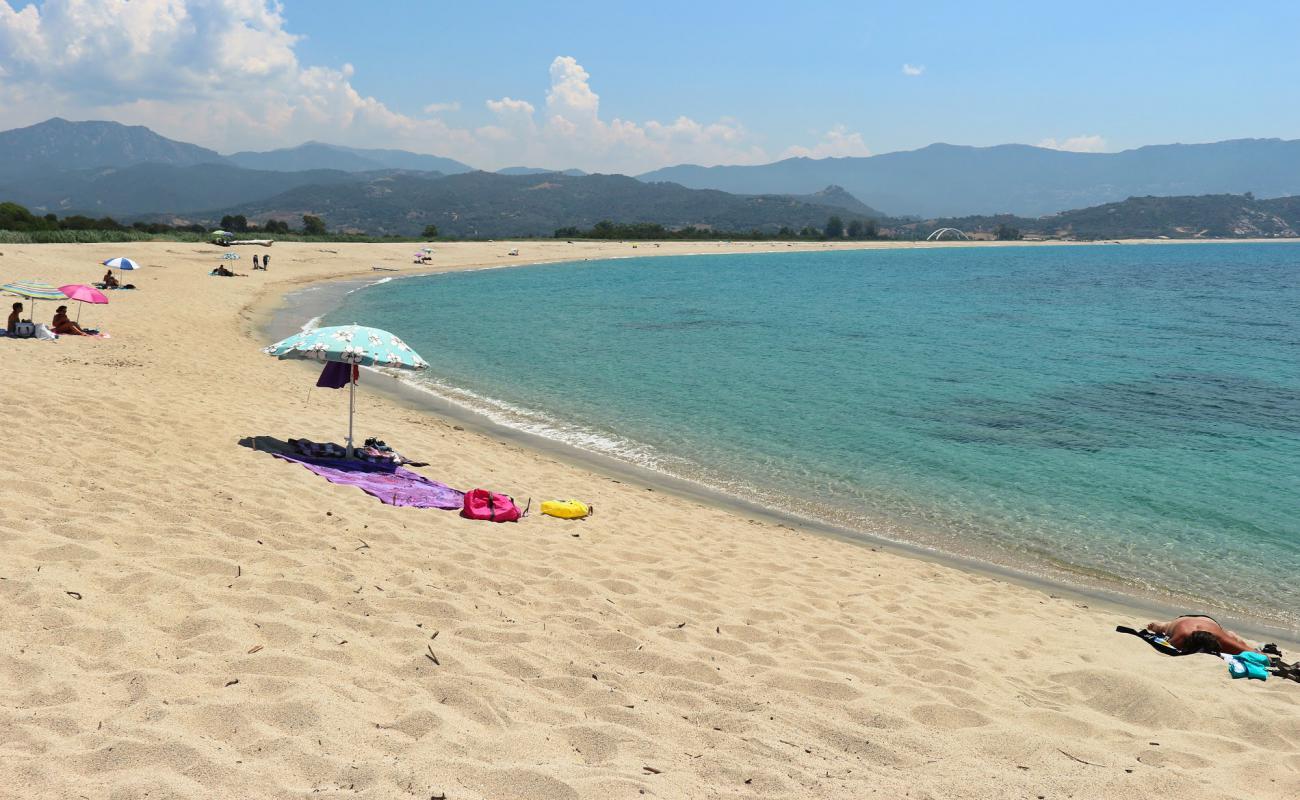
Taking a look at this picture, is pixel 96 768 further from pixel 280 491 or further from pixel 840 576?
pixel 840 576

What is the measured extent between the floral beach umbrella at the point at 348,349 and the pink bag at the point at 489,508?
6.64 feet

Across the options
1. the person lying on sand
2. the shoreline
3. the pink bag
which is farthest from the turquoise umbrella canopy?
the person lying on sand

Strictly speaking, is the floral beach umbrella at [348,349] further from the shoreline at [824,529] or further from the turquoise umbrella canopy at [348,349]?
the shoreline at [824,529]

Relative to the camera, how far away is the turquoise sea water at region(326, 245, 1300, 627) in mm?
13164

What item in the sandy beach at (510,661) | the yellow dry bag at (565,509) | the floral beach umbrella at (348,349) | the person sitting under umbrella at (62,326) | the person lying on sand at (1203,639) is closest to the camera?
the sandy beach at (510,661)

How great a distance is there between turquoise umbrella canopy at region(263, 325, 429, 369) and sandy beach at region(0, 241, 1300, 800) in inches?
60.0

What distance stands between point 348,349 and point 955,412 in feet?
53.1

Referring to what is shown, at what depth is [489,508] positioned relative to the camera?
409 inches

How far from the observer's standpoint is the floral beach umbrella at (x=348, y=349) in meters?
10.9

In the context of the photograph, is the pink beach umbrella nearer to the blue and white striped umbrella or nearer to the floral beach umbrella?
the blue and white striped umbrella

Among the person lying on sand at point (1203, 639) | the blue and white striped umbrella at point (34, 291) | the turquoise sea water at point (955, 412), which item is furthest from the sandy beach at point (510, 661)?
the blue and white striped umbrella at point (34, 291)

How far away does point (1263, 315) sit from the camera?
4894cm

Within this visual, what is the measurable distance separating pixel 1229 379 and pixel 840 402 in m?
15.1

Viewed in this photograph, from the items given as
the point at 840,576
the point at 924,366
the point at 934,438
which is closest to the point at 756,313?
the point at 924,366
